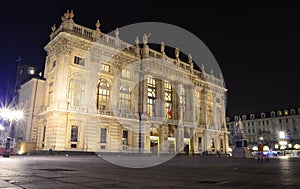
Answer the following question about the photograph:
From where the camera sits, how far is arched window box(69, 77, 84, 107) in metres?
31.7

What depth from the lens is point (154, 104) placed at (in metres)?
43.3

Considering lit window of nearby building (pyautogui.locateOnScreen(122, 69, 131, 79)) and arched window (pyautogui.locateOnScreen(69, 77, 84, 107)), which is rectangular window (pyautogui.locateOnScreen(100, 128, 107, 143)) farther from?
lit window of nearby building (pyautogui.locateOnScreen(122, 69, 131, 79))

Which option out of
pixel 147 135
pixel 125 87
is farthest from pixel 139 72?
pixel 147 135

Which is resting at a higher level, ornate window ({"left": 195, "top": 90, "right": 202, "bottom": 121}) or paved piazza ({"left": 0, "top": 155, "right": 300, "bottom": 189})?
ornate window ({"left": 195, "top": 90, "right": 202, "bottom": 121})

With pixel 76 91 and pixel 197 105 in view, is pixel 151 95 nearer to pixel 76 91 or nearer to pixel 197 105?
pixel 197 105

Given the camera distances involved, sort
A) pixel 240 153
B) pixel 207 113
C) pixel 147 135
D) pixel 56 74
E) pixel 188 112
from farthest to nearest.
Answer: pixel 207 113 < pixel 188 112 < pixel 147 135 < pixel 240 153 < pixel 56 74

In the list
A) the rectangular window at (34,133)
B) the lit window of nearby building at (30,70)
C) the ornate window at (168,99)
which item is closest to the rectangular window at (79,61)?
the rectangular window at (34,133)

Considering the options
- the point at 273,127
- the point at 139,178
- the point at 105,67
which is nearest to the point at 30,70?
the point at 105,67

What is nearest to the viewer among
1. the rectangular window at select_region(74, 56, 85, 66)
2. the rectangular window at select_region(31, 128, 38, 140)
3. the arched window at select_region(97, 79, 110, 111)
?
the rectangular window at select_region(74, 56, 85, 66)

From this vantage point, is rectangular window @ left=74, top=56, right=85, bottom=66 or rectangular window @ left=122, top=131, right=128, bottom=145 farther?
rectangular window @ left=122, top=131, right=128, bottom=145

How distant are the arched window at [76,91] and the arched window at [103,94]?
9.06ft

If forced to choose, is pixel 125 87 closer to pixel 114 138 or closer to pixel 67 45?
pixel 114 138

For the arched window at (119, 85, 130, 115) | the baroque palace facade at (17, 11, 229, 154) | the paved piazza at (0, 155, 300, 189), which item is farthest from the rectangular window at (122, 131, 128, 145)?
the paved piazza at (0, 155, 300, 189)

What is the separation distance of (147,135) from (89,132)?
10598mm
